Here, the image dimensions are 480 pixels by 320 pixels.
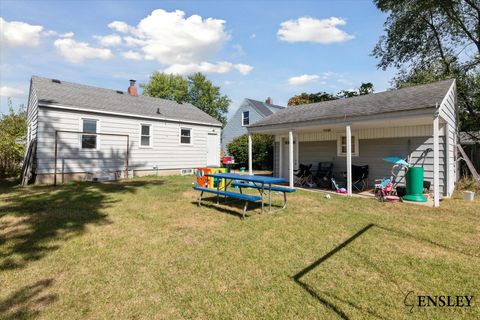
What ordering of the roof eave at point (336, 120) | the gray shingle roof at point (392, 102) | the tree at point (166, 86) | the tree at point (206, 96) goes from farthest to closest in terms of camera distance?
the tree at point (206, 96)
the tree at point (166, 86)
the gray shingle roof at point (392, 102)
the roof eave at point (336, 120)

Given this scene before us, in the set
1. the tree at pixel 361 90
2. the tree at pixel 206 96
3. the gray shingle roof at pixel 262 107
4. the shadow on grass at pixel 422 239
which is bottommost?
the shadow on grass at pixel 422 239

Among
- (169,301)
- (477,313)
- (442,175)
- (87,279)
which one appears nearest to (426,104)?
(442,175)

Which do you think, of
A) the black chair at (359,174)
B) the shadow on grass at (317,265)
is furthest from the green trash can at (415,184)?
the shadow on grass at (317,265)

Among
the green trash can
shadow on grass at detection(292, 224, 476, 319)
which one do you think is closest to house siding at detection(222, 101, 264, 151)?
the green trash can

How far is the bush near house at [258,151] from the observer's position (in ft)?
68.9

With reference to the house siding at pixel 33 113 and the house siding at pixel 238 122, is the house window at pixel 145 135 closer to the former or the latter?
the house siding at pixel 33 113

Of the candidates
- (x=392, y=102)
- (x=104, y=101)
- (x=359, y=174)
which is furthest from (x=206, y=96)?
(x=392, y=102)

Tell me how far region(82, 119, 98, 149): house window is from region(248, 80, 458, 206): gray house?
25.4ft

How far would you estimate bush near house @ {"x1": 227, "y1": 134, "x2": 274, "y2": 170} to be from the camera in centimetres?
2100

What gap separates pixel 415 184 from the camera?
7.93 m

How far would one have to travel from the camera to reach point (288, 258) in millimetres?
3742

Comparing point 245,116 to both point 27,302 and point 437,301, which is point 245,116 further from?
point 27,302

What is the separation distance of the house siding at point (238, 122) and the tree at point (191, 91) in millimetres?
13436

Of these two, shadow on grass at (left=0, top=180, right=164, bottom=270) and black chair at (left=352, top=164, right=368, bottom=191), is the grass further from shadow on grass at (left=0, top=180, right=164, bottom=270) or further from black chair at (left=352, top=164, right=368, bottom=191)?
black chair at (left=352, top=164, right=368, bottom=191)
